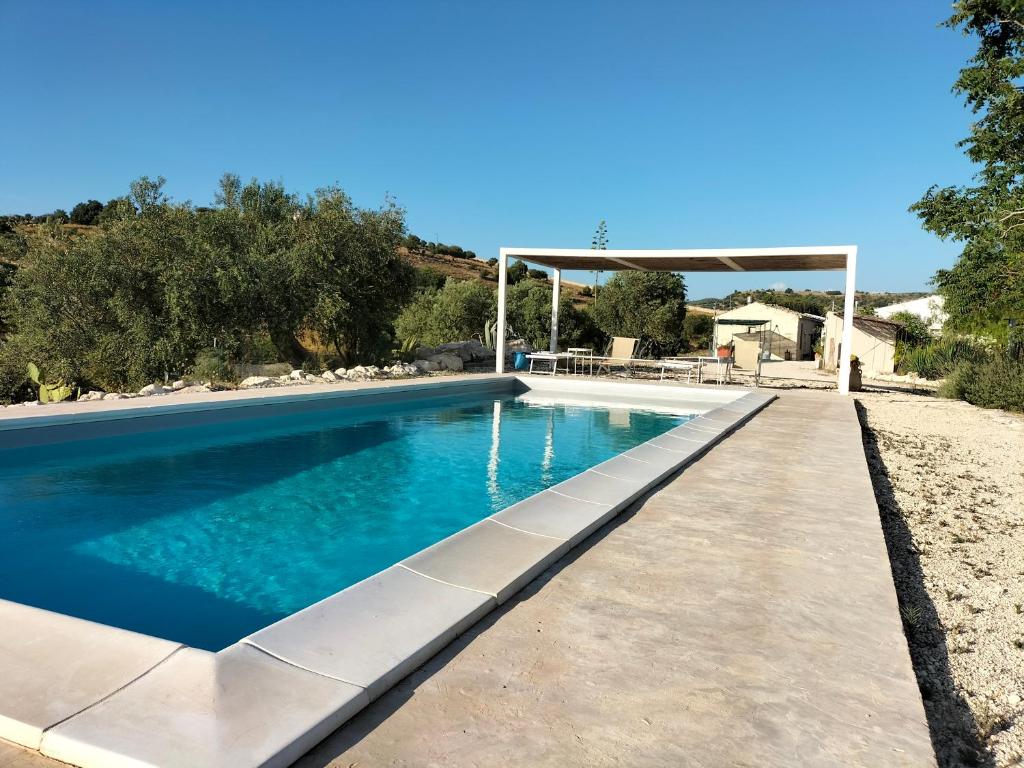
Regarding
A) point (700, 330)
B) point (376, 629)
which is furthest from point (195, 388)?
point (700, 330)

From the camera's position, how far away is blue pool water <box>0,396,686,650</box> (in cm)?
333

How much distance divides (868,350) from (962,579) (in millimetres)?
21781

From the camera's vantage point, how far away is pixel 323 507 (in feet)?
15.9

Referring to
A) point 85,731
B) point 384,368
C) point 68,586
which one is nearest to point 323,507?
point 68,586

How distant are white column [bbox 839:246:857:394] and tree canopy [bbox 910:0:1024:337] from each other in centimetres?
258

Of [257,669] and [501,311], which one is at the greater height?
[501,311]

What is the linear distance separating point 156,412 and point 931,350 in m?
19.1

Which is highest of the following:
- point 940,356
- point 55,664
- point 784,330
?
point 784,330

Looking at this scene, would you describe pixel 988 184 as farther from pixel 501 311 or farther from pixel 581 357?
pixel 501 311

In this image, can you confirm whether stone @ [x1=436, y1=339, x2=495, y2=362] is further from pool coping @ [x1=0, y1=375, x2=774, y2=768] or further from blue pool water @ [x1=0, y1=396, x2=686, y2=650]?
pool coping @ [x1=0, y1=375, x2=774, y2=768]

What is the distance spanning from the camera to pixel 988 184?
39.7ft

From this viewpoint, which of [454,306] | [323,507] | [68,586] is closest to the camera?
[68,586]

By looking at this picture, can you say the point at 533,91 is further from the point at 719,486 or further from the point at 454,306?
the point at 719,486

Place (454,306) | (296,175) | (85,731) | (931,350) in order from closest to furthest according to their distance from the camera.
Result: (85,731), (296,175), (931,350), (454,306)
